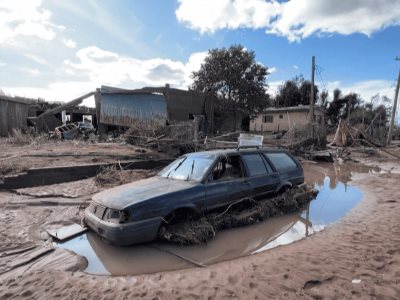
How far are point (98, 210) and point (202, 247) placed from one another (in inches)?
75.0

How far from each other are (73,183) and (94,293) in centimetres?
654

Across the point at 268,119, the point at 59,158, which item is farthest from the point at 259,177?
the point at 268,119

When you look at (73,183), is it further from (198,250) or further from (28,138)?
(28,138)

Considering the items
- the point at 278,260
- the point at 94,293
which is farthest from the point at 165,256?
the point at 278,260

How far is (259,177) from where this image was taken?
6.38m

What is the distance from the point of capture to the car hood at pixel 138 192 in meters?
4.61

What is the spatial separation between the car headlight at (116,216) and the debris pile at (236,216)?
2.17 ft

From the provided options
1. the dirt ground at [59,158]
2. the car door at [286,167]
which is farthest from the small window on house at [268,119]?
the car door at [286,167]

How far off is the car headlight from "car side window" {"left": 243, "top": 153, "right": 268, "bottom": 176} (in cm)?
296

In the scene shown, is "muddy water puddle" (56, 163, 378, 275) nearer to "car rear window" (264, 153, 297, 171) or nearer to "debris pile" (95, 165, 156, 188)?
"car rear window" (264, 153, 297, 171)

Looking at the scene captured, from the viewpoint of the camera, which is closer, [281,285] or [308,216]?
[281,285]

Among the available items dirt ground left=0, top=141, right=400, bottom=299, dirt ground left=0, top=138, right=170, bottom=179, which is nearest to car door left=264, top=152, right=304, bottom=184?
dirt ground left=0, top=141, right=400, bottom=299

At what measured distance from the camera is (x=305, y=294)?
312 cm

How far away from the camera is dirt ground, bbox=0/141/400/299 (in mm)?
3223
